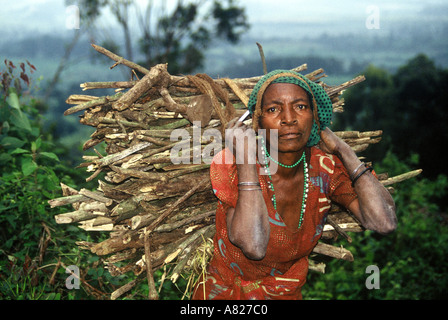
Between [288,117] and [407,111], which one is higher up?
[407,111]

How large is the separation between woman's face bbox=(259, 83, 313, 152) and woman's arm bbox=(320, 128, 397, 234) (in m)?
0.36

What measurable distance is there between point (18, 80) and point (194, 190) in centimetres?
357

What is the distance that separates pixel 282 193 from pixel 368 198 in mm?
544

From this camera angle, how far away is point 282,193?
2.62 m

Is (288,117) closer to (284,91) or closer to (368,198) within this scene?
(284,91)

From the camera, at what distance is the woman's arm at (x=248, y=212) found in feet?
7.77

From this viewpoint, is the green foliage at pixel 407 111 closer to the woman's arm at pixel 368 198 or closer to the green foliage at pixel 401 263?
the green foliage at pixel 401 263

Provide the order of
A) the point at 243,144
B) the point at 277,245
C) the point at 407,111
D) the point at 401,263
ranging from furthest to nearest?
the point at 407,111 < the point at 401,263 < the point at 277,245 < the point at 243,144

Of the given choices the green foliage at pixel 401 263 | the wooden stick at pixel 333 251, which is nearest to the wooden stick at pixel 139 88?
the wooden stick at pixel 333 251

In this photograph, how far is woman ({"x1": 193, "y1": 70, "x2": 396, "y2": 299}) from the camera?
2.38 meters

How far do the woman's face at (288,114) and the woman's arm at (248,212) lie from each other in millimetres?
174

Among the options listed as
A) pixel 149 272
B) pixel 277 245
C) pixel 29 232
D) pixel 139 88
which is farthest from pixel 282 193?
pixel 29 232

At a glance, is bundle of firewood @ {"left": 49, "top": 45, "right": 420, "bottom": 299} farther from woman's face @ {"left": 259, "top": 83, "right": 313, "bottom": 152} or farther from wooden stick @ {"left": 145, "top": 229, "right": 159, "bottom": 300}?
woman's face @ {"left": 259, "top": 83, "right": 313, "bottom": 152}

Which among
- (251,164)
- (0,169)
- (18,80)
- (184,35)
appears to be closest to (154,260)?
(251,164)
